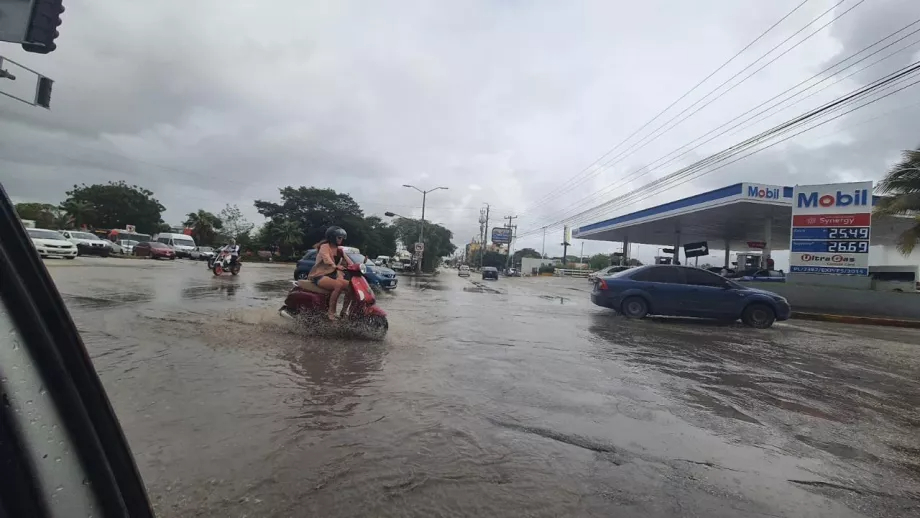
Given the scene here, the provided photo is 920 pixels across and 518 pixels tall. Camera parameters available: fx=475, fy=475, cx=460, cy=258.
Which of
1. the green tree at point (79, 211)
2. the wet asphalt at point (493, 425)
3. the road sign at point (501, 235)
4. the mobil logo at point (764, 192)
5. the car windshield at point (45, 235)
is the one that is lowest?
the wet asphalt at point (493, 425)

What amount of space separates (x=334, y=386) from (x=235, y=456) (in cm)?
149

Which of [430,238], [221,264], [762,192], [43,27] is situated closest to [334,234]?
[43,27]

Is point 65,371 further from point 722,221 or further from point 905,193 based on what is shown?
point 722,221

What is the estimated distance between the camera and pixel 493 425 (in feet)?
11.5

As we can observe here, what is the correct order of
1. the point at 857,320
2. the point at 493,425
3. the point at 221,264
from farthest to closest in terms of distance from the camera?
the point at 221,264 < the point at 857,320 < the point at 493,425

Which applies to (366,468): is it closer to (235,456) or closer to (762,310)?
(235,456)

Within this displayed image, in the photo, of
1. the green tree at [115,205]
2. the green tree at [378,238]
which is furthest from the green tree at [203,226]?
the green tree at [378,238]

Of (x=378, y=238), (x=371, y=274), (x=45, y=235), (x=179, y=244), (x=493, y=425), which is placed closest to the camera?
(x=493, y=425)

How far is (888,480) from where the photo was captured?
2945 mm

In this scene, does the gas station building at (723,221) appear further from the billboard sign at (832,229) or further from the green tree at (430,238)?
the green tree at (430,238)

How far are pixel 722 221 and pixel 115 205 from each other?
192 ft

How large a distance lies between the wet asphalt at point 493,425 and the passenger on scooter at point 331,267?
2.10ft

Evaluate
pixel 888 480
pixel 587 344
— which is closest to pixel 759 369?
pixel 587 344

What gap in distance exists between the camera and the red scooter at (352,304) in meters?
6.56
